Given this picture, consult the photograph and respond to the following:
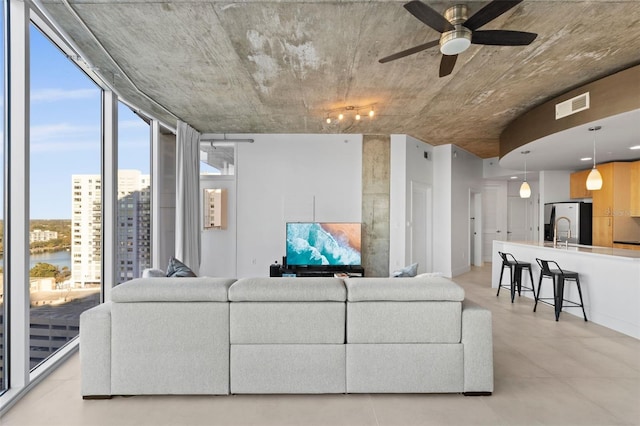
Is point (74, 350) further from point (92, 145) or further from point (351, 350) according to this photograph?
point (351, 350)

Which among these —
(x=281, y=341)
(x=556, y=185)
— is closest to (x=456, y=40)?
(x=281, y=341)

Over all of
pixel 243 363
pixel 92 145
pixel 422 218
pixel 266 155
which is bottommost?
pixel 243 363

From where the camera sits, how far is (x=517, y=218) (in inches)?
355

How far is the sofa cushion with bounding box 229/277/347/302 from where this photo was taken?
2.21 metres

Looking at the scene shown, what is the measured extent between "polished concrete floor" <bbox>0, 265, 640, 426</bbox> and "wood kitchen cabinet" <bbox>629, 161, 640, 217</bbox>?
13.9ft

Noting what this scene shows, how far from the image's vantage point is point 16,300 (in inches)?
91.4

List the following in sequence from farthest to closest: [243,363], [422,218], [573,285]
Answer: [422,218]
[573,285]
[243,363]

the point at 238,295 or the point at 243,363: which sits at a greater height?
the point at 238,295

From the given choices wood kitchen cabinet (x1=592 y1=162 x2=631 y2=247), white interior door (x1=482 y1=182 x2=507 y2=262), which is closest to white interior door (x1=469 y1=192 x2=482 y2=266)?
white interior door (x1=482 y1=182 x2=507 y2=262)

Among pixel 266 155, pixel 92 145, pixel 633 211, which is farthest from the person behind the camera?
pixel 266 155

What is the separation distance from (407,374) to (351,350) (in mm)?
422

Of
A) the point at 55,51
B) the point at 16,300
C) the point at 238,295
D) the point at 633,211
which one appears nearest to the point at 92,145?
the point at 55,51

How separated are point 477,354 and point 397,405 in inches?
25.9

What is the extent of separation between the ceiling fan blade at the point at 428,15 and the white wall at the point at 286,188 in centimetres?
390
